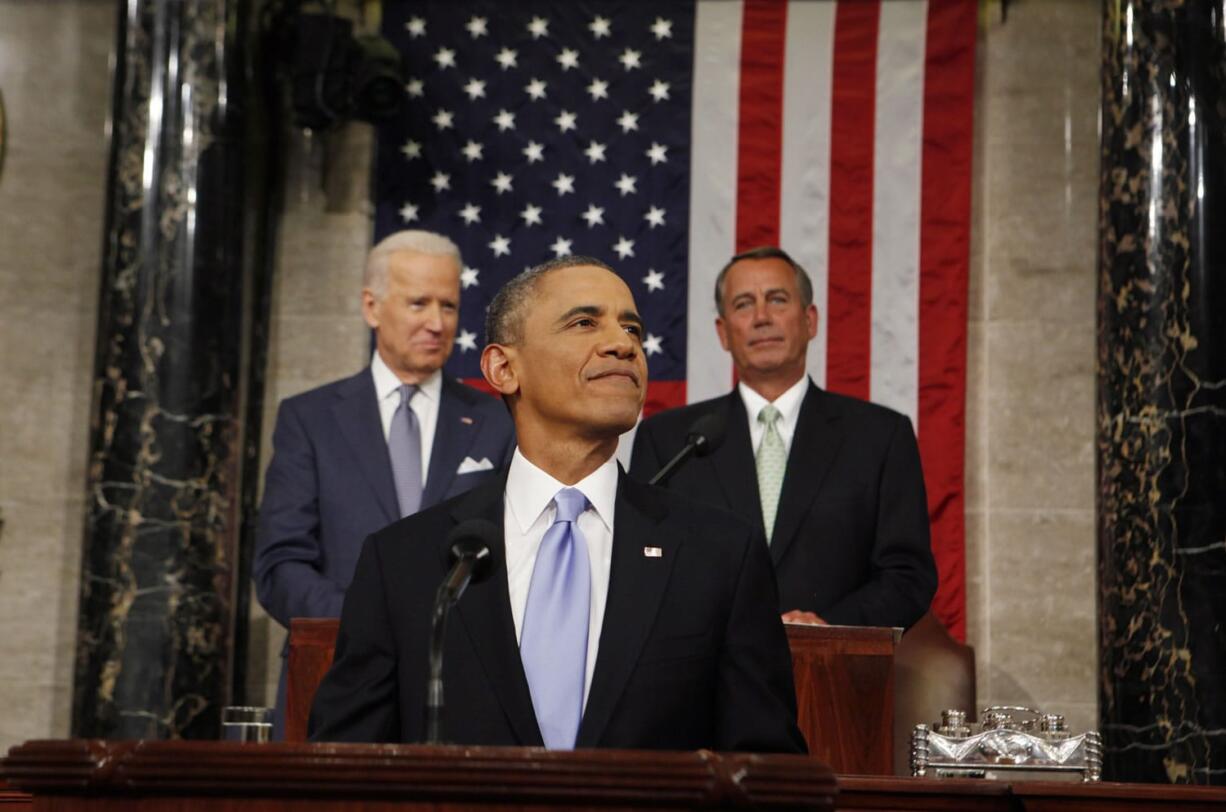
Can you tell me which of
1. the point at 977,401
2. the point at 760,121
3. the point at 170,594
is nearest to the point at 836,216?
the point at 760,121

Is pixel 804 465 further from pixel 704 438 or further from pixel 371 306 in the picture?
pixel 371 306

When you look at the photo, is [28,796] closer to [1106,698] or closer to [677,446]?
[677,446]

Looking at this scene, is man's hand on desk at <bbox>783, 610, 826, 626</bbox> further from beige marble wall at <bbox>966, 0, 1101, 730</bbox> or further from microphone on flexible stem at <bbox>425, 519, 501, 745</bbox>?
beige marble wall at <bbox>966, 0, 1101, 730</bbox>

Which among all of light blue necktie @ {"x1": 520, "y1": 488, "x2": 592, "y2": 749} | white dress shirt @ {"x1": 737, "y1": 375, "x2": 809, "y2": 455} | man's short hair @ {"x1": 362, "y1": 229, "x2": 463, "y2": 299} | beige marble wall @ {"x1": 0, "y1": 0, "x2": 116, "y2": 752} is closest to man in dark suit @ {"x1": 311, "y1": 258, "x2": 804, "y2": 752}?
light blue necktie @ {"x1": 520, "y1": 488, "x2": 592, "y2": 749}

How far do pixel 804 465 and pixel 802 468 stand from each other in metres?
0.01

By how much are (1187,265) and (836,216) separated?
5.82 ft

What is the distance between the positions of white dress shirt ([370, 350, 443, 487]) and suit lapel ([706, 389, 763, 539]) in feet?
2.96

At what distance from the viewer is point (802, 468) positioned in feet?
16.4

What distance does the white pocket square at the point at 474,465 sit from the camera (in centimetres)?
507

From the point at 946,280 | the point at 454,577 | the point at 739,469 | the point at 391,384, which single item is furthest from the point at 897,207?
the point at 454,577

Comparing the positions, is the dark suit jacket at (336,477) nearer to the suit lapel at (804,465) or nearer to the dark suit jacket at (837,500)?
the dark suit jacket at (837,500)

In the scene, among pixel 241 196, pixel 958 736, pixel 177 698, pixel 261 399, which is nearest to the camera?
pixel 958 736

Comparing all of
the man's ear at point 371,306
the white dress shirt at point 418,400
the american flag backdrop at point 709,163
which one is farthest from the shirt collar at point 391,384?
the american flag backdrop at point 709,163

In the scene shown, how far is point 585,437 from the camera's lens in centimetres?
301
